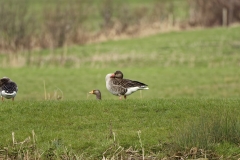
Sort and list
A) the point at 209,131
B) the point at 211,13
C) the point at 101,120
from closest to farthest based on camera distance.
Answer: the point at 209,131
the point at 101,120
the point at 211,13

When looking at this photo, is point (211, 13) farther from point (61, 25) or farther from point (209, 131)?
point (209, 131)

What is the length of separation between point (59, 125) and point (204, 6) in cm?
4870

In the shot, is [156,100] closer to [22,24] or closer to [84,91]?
[84,91]

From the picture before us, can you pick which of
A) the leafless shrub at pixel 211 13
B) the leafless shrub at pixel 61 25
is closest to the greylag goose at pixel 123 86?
the leafless shrub at pixel 61 25

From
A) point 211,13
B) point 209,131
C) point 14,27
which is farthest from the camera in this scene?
point 211,13

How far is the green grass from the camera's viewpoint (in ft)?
43.1

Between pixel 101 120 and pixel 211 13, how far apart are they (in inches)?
1896

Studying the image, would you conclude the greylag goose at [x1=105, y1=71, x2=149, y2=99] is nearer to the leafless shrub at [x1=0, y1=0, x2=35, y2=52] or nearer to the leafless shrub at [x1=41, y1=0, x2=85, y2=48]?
the leafless shrub at [x1=0, y1=0, x2=35, y2=52]

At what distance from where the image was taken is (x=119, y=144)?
13000 millimetres

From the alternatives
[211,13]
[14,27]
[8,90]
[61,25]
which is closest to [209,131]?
[8,90]

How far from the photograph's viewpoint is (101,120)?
14.6m

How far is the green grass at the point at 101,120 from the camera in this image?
1313 cm

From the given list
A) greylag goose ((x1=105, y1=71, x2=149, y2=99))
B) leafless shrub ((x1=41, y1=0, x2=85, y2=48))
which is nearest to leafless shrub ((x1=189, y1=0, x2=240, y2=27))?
leafless shrub ((x1=41, y1=0, x2=85, y2=48))

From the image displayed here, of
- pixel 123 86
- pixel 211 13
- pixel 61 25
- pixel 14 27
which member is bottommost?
pixel 123 86
